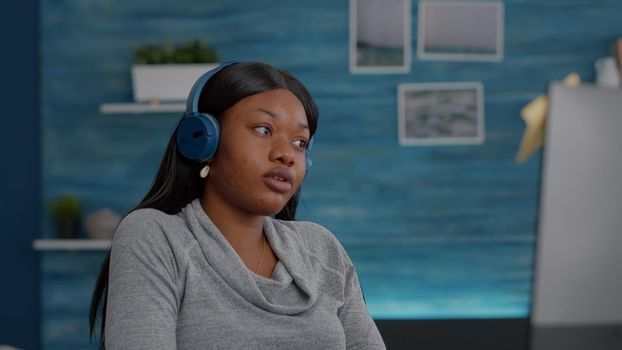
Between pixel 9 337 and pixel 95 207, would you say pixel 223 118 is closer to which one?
pixel 95 207

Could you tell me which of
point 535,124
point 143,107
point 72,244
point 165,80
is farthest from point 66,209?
point 535,124

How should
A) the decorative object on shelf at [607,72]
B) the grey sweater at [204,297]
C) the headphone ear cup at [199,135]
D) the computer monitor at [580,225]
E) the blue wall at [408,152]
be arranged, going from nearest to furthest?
the computer monitor at [580,225] < the grey sweater at [204,297] < the headphone ear cup at [199,135] < the decorative object on shelf at [607,72] < the blue wall at [408,152]

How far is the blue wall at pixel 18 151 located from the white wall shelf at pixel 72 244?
0.41 feet

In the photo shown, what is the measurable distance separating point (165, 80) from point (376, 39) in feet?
2.71

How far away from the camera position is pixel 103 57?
3.75m

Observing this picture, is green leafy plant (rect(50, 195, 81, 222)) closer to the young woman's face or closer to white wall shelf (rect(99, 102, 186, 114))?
white wall shelf (rect(99, 102, 186, 114))

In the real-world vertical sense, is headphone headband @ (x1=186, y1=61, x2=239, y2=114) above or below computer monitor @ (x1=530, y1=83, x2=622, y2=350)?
above

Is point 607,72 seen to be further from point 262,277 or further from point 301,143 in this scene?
point 262,277

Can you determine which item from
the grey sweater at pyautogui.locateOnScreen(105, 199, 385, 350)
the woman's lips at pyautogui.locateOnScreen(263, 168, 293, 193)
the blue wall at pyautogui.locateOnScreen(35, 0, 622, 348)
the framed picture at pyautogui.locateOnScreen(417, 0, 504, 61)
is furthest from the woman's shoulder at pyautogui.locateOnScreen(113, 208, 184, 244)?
the framed picture at pyautogui.locateOnScreen(417, 0, 504, 61)

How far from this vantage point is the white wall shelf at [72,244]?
140 inches

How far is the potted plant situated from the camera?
354 centimetres

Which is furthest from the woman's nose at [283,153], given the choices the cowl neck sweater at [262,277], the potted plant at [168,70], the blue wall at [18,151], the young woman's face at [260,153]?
the blue wall at [18,151]

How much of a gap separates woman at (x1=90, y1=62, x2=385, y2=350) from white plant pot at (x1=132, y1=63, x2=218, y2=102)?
2174 millimetres

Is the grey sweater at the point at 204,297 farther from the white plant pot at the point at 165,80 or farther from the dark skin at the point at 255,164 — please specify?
the white plant pot at the point at 165,80
